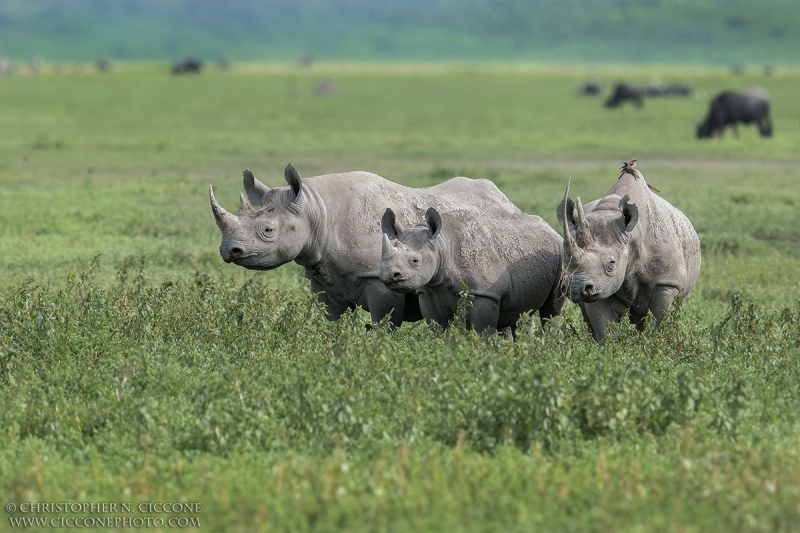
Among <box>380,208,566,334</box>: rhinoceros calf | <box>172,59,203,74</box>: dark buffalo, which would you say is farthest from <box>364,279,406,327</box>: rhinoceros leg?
<box>172,59,203,74</box>: dark buffalo

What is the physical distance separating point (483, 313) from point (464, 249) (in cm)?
45

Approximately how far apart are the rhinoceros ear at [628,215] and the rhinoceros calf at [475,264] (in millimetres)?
627

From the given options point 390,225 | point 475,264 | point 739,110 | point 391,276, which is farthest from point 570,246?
point 739,110

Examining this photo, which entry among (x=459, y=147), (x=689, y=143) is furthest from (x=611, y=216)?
(x=689, y=143)

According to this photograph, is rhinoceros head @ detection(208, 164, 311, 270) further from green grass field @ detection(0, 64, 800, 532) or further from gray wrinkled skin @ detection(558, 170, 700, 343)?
gray wrinkled skin @ detection(558, 170, 700, 343)

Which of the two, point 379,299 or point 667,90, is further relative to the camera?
point 667,90

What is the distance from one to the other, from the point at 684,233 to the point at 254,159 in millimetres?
15823

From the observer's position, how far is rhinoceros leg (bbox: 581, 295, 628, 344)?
29.1 feet

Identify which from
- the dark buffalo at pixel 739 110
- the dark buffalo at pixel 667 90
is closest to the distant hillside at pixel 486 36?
the dark buffalo at pixel 667 90

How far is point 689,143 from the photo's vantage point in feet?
95.3

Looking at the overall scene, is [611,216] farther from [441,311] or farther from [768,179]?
[768,179]

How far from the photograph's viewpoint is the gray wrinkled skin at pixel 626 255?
27.0 feet

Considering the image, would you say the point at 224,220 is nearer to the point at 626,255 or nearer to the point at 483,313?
the point at 483,313

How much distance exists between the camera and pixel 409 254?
846cm
